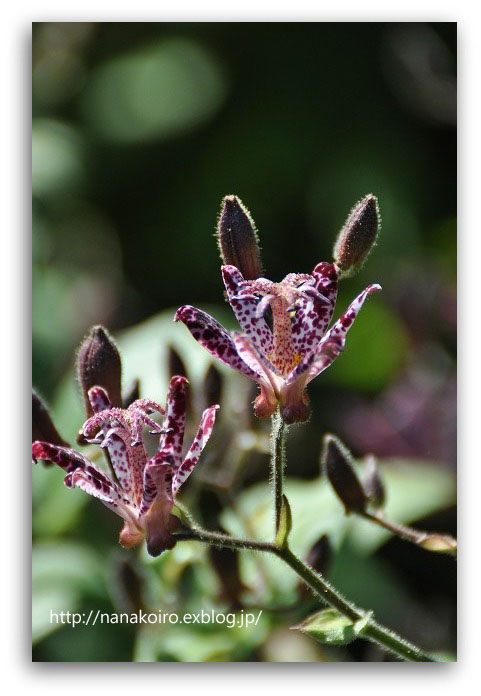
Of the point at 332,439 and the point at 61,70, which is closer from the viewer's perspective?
the point at 332,439

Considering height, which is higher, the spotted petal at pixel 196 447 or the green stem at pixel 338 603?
the spotted petal at pixel 196 447

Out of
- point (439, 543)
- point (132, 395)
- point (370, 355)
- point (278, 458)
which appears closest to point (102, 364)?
point (132, 395)

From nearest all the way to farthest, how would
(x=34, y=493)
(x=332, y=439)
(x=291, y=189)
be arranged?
(x=332, y=439)
(x=34, y=493)
(x=291, y=189)

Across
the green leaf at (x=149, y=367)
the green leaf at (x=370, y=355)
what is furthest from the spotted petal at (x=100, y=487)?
the green leaf at (x=370, y=355)

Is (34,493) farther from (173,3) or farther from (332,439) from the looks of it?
(173,3)

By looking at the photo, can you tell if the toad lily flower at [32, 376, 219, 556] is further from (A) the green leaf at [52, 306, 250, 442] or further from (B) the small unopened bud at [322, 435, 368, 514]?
(A) the green leaf at [52, 306, 250, 442]

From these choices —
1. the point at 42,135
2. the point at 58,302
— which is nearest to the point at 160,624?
the point at 58,302

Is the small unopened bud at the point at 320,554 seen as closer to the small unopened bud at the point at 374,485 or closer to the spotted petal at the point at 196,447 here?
the small unopened bud at the point at 374,485
